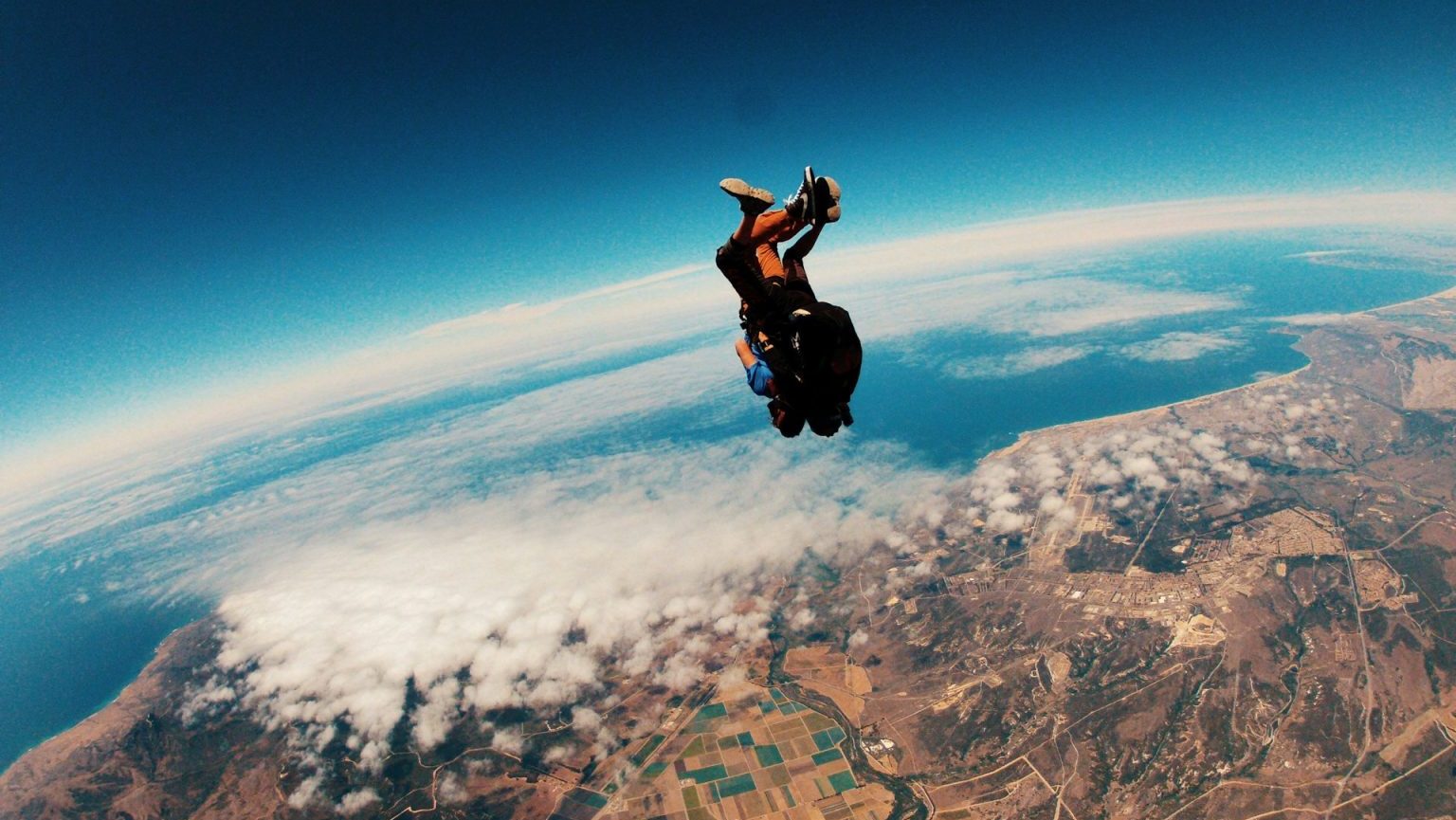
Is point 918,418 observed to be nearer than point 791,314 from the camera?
No

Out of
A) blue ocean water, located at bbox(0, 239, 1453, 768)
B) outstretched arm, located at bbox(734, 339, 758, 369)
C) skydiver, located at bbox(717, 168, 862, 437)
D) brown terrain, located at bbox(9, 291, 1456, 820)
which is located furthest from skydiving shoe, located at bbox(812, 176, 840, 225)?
blue ocean water, located at bbox(0, 239, 1453, 768)

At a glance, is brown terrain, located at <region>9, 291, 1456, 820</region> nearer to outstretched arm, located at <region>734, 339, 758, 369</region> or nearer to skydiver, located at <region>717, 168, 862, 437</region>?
outstretched arm, located at <region>734, 339, 758, 369</region>

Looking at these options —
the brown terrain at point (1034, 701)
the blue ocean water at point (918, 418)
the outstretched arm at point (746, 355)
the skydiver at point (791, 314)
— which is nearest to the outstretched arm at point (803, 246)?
the skydiver at point (791, 314)

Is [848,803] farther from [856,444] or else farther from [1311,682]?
[856,444]

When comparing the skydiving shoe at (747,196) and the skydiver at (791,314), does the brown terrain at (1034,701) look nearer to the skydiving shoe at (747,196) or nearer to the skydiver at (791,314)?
the skydiver at (791,314)

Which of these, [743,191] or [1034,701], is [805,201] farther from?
[1034,701]

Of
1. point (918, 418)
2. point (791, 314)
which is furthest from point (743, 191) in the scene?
point (918, 418)
